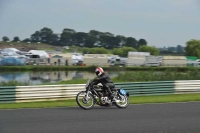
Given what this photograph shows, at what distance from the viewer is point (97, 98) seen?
13719 mm

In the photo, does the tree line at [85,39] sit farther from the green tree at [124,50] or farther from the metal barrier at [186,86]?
the metal barrier at [186,86]

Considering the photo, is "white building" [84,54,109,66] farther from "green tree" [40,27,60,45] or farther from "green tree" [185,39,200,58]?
"green tree" [40,27,60,45]

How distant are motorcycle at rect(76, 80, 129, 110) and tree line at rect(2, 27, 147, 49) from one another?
61.1m

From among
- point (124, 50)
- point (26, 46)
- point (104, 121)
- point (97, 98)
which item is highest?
point (26, 46)

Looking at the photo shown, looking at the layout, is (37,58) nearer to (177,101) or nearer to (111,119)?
(177,101)

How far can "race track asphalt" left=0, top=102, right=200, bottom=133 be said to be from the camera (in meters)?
8.95

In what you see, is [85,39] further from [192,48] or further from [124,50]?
[192,48]

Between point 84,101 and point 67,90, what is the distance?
3.79 m

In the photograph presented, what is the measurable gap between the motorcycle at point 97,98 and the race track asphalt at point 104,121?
13.5 inches

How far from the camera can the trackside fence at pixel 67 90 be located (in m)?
15.7

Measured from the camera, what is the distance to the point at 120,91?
14.0 metres

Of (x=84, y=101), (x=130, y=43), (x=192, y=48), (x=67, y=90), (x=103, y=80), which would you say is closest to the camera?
(x=84, y=101)

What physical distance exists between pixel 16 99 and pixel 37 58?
136 ft

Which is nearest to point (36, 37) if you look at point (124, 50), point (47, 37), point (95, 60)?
point (47, 37)
